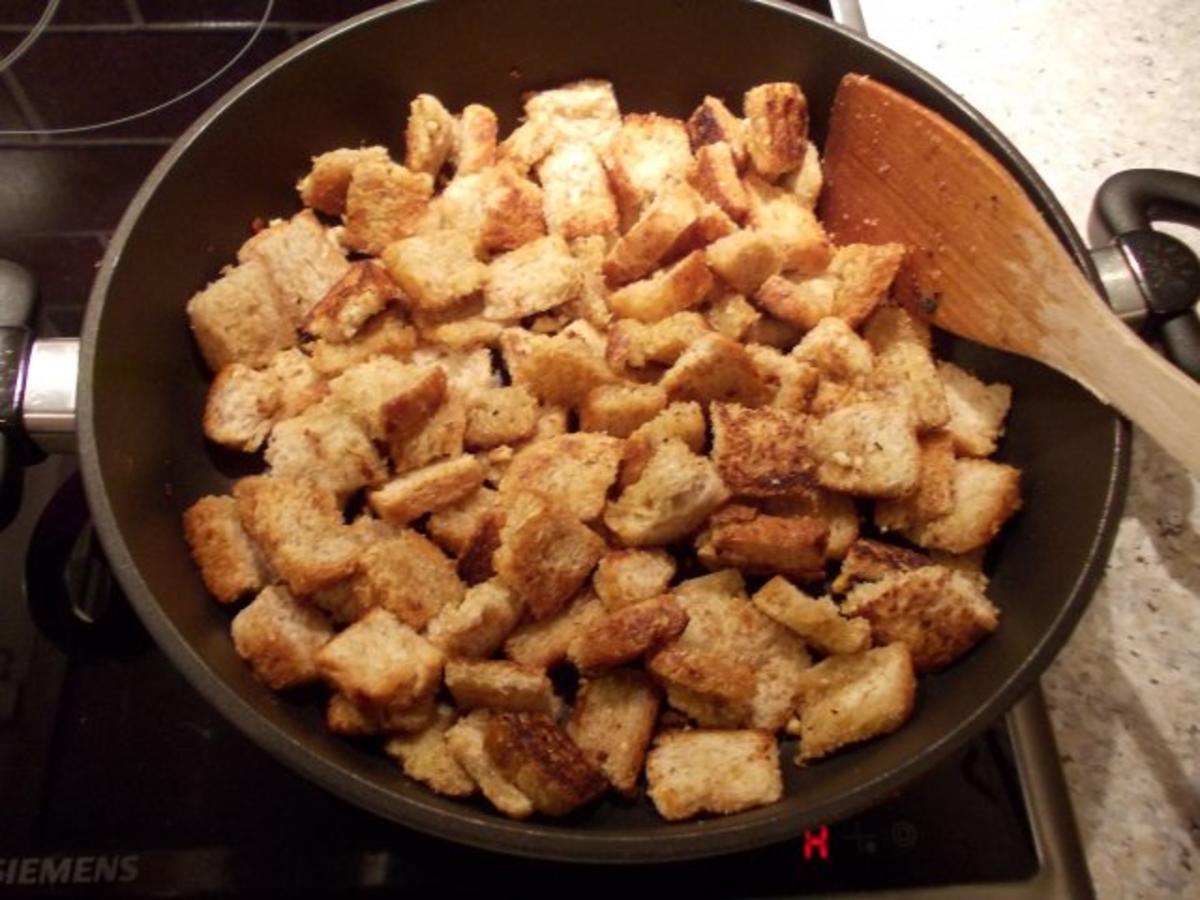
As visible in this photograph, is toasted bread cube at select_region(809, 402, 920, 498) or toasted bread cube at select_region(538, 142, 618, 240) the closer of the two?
toasted bread cube at select_region(809, 402, 920, 498)

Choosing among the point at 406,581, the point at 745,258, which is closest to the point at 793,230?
the point at 745,258

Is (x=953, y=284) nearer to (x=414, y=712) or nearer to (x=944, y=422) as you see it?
(x=944, y=422)

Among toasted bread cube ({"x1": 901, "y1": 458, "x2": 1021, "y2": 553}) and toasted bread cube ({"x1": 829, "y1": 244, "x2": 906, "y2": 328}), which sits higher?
toasted bread cube ({"x1": 829, "y1": 244, "x2": 906, "y2": 328})

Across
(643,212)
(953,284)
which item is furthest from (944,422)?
(643,212)

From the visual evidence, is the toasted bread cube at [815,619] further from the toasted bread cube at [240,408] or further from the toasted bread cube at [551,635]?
the toasted bread cube at [240,408]

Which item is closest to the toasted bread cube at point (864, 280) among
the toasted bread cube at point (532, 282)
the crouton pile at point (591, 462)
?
the crouton pile at point (591, 462)

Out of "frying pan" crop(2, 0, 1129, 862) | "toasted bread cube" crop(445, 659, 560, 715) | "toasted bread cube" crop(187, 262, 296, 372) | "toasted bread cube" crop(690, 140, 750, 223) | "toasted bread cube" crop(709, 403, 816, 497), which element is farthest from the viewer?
"toasted bread cube" crop(690, 140, 750, 223)

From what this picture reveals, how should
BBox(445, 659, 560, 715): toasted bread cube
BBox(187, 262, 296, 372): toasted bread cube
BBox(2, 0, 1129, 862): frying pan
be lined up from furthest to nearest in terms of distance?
BBox(187, 262, 296, 372): toasted bread cube
BBox(445, 659, 560, 715): toasted bread cube
BBox(2, 0, 1129, 862): frying pan

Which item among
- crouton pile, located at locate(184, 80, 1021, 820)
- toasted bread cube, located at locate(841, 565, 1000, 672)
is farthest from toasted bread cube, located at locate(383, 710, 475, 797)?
toasted bread cube, located at locate(841, 565, 1000, 672)

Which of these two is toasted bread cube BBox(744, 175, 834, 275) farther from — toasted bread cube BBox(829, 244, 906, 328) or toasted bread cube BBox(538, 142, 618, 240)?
toasted bread cube BBox(538, 142, 618, 240)
